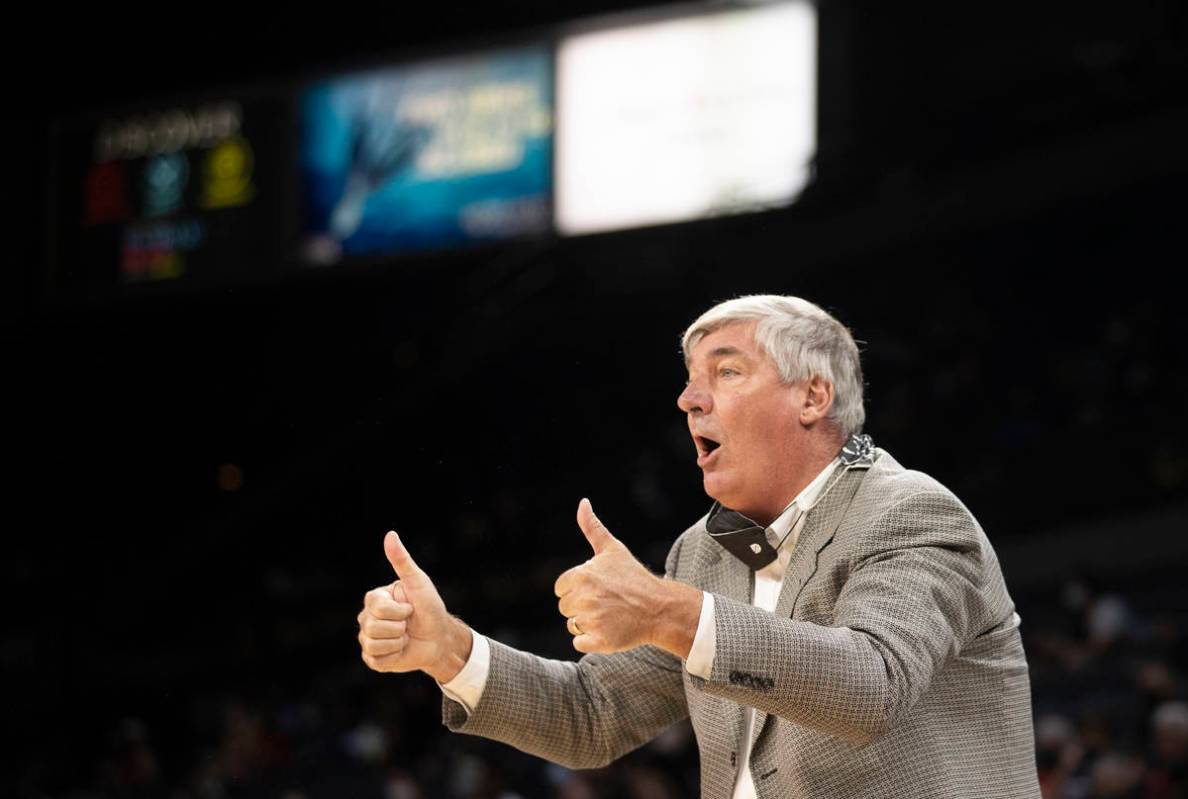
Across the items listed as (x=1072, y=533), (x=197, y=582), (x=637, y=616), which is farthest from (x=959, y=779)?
(x=197, y=582)

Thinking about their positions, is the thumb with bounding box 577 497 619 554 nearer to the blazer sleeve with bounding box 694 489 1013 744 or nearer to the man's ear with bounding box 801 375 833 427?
the blazer sleeve with bounding box 694 489 1013 744

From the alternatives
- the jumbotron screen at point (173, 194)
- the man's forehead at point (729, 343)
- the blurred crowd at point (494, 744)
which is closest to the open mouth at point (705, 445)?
the man's forehead at point (729, 343)

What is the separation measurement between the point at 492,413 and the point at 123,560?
2.98 meters

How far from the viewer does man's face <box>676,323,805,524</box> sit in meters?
2.22

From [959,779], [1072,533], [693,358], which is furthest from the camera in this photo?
[1072,533]

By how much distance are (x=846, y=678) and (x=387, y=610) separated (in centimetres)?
63

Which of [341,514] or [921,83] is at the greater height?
[921,83]

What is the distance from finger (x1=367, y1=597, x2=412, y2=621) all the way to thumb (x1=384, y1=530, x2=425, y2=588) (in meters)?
0.04

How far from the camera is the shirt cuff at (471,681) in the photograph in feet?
7.31

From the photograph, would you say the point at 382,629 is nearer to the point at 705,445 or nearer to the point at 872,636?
the point at 705,445

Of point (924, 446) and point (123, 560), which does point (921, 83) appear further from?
point (123, 560)

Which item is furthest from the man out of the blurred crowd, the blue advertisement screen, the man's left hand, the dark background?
the dark background

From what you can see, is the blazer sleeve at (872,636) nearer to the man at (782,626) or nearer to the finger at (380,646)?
the man at (782,626)

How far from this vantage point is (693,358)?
229cm
